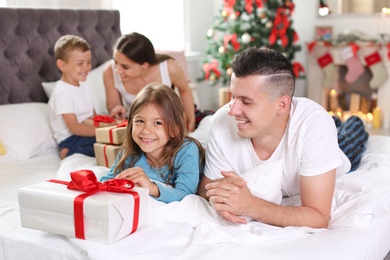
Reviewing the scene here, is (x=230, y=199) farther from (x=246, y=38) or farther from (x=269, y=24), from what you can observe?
(x=269, y=24)

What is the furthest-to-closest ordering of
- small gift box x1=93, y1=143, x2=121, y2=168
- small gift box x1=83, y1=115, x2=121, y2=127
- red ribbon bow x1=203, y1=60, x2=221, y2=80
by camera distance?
red ribbon bow x1=203, y1=60, x2=221, y2=80 → small gift box x1=83, y1=115, x2=121, y2=127 → small gift box x1=93, y1=143, x2=121, y2=168

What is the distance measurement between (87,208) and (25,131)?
5.34ft

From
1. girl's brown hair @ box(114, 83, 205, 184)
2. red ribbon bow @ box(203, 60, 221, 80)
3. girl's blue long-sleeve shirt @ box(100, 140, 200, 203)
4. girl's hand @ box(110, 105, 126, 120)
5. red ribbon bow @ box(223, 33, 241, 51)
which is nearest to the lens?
girl's blue long-sleeve shirt @ box(100, 140, 200, 203)

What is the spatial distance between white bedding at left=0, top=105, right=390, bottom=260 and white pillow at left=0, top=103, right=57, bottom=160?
90 cm

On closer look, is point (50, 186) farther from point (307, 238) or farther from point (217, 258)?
point (307, 238)

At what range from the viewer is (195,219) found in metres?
1.98

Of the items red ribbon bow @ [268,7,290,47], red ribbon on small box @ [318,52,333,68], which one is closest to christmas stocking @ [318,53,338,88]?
red ribbon on small box @ [318,52,333,68]

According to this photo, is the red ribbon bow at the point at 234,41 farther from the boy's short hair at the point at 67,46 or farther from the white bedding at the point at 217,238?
Result: the white bedding at the point at 217,238

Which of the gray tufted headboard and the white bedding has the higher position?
the gray tufted headboard

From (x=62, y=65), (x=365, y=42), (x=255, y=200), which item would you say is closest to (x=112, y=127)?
(x=62, y=65)

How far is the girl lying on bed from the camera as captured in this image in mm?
2191

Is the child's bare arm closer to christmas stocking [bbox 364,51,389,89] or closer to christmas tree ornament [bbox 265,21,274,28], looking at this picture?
christmas tree ornament [bbox 265,21,274,28]

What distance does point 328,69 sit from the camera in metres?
6.37

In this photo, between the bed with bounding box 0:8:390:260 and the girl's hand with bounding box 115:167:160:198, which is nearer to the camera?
the bed with bounding box 0:8:390:260
